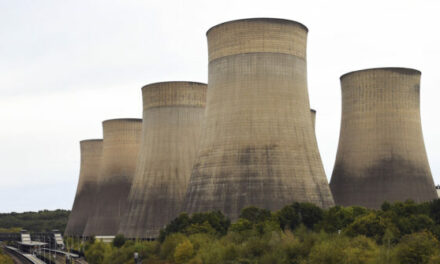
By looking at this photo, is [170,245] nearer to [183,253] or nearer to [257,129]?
[183,253]

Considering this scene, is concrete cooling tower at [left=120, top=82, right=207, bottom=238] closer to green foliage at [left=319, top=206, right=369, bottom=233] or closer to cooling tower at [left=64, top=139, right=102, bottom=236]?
green foliage at [left=319, top=206, right=369, bottom=233]

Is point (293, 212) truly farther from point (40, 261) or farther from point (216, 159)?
point (40, 261)

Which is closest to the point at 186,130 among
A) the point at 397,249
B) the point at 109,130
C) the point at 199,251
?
the point at 109,130

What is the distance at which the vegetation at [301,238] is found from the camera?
763 inches

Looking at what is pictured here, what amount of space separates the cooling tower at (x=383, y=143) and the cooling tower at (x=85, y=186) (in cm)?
2632

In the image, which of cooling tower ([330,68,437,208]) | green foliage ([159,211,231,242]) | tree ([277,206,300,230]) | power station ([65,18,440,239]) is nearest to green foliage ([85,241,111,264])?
green foliage ([159,211,231,242])

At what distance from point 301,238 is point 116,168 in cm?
3022

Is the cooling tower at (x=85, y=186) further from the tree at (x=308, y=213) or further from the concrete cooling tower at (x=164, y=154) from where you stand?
the tree at (x=308, y=213)

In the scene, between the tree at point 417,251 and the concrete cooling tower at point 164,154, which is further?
the concrete cooling tower at point 164,154

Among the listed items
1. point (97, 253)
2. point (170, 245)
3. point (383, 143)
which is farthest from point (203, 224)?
point (383, 143)

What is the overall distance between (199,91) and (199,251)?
1980cm

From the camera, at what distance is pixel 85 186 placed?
6194 centimetres

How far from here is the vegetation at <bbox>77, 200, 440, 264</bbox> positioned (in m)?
19.4

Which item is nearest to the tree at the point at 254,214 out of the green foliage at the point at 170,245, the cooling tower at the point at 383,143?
the green foliage at the point at 170,245
